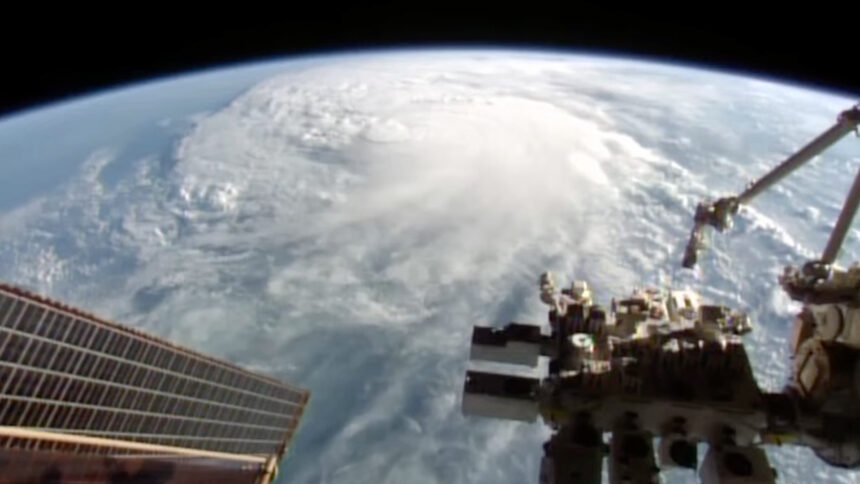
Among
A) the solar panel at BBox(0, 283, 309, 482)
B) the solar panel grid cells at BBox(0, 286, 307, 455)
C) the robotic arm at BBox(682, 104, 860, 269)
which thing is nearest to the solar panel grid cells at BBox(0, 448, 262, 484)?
the solar panel at BBox(0, 283, 309, 482)

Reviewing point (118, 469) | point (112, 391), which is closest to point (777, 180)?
point (118, 469)

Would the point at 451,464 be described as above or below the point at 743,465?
below

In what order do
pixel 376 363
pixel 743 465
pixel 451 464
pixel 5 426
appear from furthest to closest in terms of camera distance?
pixel 376 363 → pixel 451 464 → pixel 5 426 → pixel 743 465

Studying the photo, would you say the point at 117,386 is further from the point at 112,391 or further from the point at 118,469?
the point at 118,469

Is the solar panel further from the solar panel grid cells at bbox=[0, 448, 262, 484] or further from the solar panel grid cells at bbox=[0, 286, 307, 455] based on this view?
the solar panel grid cells at bbox=[0, 448, 262, 484]

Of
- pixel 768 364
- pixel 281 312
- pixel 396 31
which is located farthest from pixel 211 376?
pixel 281 312

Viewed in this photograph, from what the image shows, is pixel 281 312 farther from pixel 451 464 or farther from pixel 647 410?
pixel 647 410

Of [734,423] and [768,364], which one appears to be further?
[768,364]

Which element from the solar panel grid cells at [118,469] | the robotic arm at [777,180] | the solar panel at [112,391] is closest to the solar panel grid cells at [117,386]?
the solar panel at [112,391]
